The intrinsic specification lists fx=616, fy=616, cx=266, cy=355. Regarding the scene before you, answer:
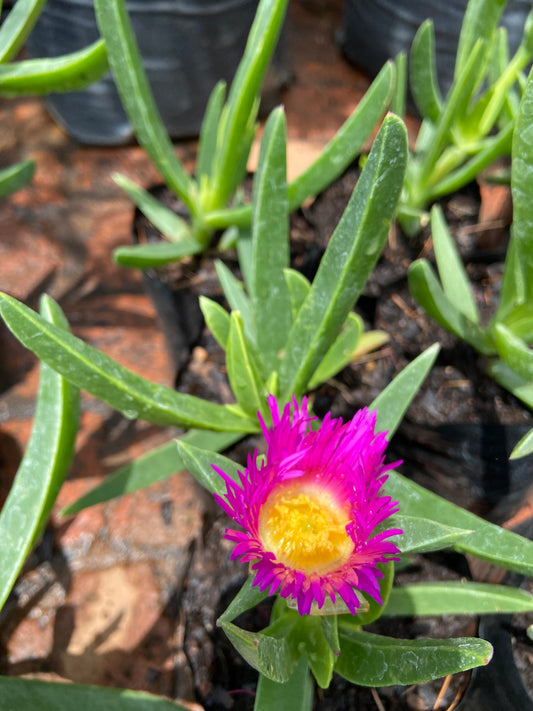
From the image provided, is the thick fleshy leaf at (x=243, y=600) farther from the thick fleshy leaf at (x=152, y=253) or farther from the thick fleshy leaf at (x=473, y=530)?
the thick fleshy leaf at (x=152, y=253)

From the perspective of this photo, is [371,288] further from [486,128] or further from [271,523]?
[271,523]

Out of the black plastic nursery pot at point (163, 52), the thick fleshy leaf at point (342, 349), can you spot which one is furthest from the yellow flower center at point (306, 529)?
the black plastic nursery pot at point (163, 52)

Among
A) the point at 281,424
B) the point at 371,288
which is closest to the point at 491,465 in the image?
the point at 371,288

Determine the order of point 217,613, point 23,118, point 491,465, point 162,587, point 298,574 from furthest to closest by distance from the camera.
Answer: point 23,118
point 162,587
point 491,465
point 217,613
point 298,574

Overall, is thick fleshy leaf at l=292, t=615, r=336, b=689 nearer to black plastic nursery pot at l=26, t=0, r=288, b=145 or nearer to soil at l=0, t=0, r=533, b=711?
soil at l=0, t=0, r=533, b=711

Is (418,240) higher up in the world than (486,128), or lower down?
lower down

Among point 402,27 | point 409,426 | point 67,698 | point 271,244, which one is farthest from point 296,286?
point 402,27

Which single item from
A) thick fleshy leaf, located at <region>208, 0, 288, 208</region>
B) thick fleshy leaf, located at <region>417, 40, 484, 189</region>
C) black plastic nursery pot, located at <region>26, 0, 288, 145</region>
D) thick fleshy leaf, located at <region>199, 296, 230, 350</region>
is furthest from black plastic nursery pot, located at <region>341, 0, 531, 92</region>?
thick fleshy leaf, located at <region>199, 296, 230, 350</region>
